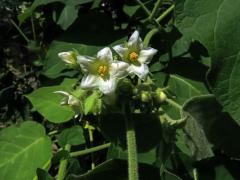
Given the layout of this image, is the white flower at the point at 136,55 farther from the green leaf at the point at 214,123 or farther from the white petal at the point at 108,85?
the green leaf at the point at 214,123

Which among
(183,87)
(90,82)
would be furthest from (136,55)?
(183,87)

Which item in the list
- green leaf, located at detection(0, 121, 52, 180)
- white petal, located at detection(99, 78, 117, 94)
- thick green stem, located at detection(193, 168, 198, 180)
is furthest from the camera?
green leaf, located at detection(0, 121, 52, 180)

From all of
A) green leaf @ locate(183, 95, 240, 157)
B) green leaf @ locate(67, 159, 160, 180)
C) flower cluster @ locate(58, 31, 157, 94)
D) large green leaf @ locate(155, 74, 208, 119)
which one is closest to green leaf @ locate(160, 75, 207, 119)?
large green leaf @ locate(155, 74, 208, 119)

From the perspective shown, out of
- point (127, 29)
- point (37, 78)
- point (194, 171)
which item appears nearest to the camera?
point (194, 171)

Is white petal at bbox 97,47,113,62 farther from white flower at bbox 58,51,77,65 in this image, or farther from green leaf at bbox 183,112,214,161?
green leaf at bbox 183,112,214,161

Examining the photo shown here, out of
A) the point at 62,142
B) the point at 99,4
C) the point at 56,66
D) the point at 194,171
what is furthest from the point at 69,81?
the point at 194,171

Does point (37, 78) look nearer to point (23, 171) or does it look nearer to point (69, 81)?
point (69, 81)

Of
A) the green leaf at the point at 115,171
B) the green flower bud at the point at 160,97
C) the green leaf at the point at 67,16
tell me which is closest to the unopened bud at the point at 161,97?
the green flower bud at the point at 160,97
